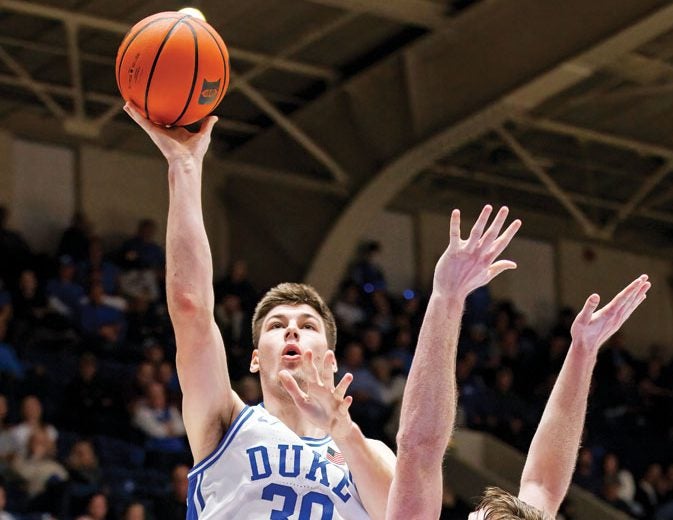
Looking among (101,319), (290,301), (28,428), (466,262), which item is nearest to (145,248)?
(101,319)

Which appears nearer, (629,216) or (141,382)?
(141,382)

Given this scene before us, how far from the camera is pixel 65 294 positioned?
13.7 metres

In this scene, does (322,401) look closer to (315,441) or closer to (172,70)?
(315,441)

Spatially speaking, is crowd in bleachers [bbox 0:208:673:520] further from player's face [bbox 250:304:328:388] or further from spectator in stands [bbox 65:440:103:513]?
player's face [bbox 250:304:328:388]

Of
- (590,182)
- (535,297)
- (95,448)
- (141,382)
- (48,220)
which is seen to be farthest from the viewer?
(535,297)

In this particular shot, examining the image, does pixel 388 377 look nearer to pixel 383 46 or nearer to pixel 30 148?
pixel 383 46

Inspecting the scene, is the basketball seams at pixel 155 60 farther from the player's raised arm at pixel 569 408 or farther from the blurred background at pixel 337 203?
the blurred background at pixel 337 203

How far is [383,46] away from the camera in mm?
14930

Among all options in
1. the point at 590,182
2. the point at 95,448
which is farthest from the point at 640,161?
the point at 95,448

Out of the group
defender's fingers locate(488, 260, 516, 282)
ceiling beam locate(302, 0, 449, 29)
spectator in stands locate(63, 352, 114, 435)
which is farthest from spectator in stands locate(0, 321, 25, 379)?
defender's fingers locate(488, 260, 516, 282)

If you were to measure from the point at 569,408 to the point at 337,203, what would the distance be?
479 inches

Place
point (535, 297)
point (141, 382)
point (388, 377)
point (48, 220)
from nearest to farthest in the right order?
point (141, 382) → point (388, 377) → point (48, 220) → point (535, 297)

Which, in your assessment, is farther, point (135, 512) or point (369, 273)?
point (369, 273)

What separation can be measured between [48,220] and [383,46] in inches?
176
